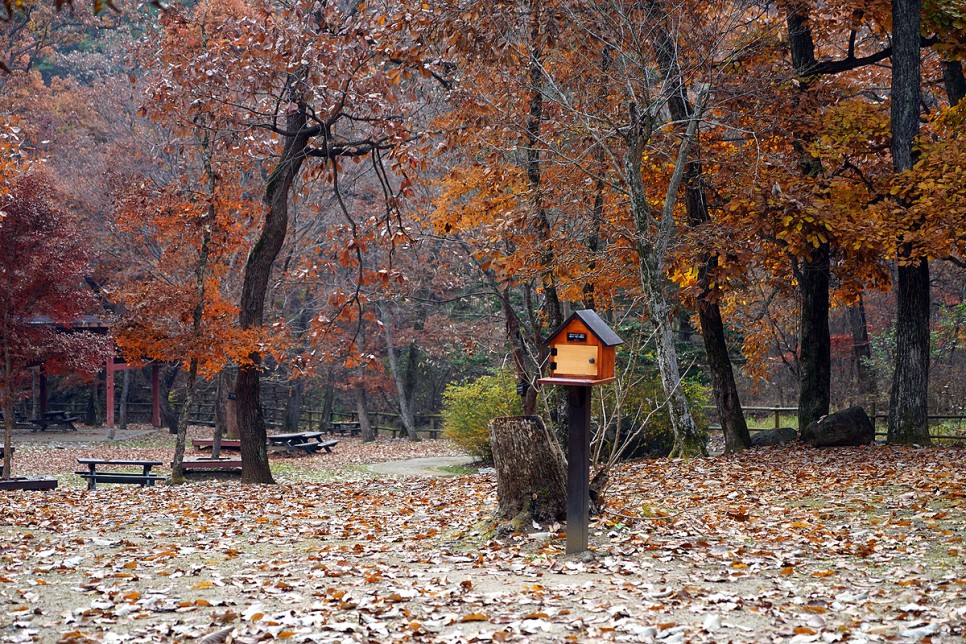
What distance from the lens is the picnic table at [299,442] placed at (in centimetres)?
2483

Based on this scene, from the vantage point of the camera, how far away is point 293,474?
19.3 meters

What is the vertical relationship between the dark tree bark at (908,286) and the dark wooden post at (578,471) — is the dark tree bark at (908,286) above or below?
above

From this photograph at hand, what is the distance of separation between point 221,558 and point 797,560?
164 inches

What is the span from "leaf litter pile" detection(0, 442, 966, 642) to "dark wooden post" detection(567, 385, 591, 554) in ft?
0.59

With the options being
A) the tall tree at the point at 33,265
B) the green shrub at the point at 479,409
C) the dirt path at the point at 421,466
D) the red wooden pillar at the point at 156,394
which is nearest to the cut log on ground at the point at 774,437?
the green shrub at the point at 479,409

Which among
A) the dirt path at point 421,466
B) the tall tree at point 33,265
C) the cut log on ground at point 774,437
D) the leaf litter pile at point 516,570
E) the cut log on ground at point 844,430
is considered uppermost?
the tall tree at point 33,265

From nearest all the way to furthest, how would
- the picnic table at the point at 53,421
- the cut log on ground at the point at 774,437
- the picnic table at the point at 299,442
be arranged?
the cut log on ground at the point at 774,437
the picnic table at the point at 299,442
the picnic table at the point at 53,421

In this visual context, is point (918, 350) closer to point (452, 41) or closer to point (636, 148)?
point (636, 148)

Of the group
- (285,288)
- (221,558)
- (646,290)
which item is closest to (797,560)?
(221,558)

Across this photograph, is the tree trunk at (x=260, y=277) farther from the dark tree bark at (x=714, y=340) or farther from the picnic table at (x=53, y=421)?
the picnic table at (x=53, y=421)

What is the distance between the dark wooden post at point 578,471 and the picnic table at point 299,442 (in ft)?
64.4

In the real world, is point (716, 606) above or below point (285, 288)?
below

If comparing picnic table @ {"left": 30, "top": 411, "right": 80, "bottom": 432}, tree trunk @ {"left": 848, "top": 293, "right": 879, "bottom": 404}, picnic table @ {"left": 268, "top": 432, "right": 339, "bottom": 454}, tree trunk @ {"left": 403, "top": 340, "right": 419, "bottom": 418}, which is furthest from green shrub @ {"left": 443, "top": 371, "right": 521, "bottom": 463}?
picnic table @ {"left": 30, "top": 411, "right": 80, "bottom": 432}

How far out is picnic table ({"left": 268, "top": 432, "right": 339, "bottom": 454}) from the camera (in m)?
24.8
